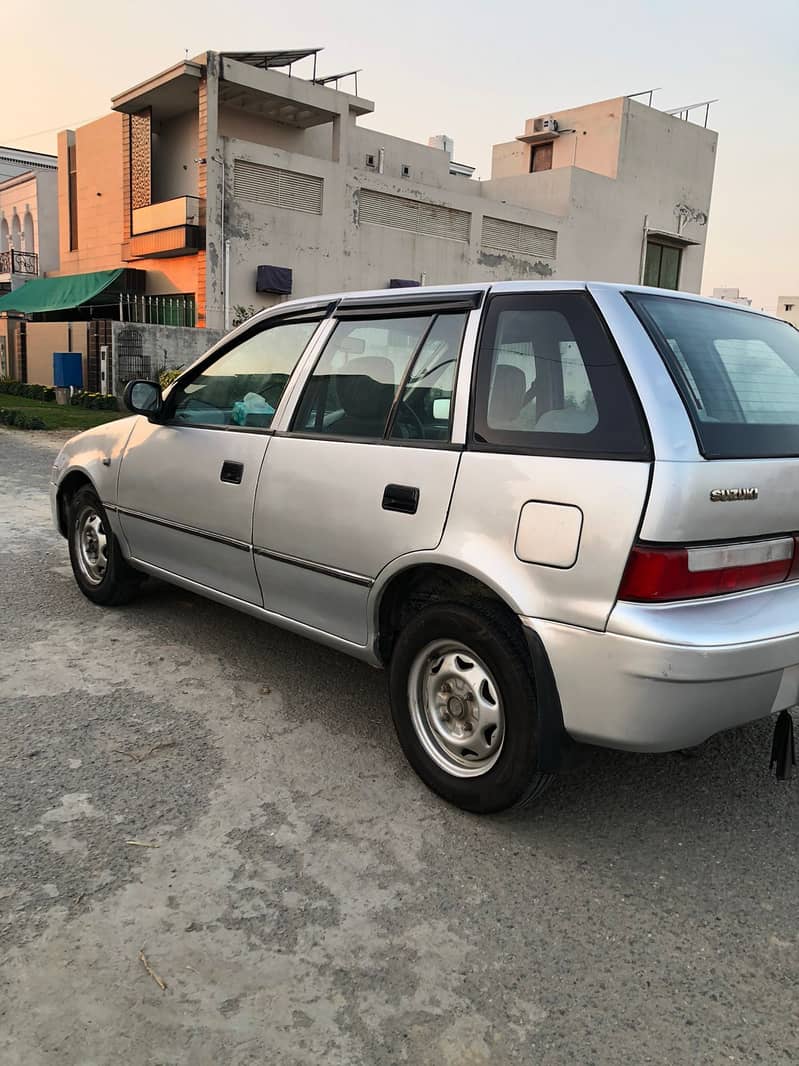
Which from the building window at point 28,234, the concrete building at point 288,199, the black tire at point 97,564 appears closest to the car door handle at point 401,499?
the black tire at point 97,564

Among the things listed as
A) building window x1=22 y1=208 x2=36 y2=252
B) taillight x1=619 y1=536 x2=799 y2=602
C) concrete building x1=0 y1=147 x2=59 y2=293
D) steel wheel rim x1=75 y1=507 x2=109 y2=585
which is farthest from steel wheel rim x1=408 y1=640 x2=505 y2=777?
building window x1=22 y1=208 x2=36 y2=252

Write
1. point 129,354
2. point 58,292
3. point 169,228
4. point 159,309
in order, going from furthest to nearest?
point 58,292
point 159,309
point 169,228
point 129,354

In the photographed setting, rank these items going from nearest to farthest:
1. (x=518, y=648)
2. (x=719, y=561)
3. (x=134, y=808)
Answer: (x=719, y=561), (x=518, y=648), (x=134, y=808)

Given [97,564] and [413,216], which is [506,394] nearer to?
[97,564]

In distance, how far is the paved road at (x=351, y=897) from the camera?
6.59 ft

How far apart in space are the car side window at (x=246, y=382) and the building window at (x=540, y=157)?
39518 millimetres

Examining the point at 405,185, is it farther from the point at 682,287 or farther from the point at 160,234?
the point at 682,287

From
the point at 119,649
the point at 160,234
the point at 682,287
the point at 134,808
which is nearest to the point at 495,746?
the point at 134,808

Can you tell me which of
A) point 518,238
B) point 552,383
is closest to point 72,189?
point 518,238

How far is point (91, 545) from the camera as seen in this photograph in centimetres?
517

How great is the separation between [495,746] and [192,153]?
84.4ft

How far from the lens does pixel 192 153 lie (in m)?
24.8

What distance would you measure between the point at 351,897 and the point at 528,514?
1260 mm

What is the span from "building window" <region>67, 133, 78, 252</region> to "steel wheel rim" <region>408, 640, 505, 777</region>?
101 ft
